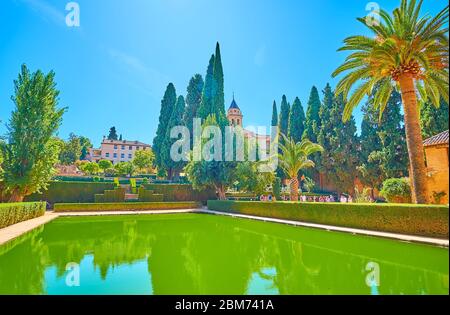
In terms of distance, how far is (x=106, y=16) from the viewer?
14.2 metres

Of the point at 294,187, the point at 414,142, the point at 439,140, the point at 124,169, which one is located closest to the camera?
the point at 414,142

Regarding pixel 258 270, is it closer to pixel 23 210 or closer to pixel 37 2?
pixel 37 2

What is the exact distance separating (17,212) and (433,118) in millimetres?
35296

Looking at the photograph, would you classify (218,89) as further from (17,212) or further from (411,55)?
(17,212)

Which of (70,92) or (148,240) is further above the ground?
(70,92)

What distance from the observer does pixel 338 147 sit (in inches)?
1458

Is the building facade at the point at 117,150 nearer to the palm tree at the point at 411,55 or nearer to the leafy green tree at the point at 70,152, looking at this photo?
the leafy green tree at the point at 70,152

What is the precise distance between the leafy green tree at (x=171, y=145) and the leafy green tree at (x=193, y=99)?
1012mm

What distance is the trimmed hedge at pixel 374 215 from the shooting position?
11.0 metres

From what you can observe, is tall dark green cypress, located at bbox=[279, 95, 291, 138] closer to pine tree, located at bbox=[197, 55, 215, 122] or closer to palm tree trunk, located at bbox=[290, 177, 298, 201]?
pine tree, located at bbox=[197, 55, 215, 122]

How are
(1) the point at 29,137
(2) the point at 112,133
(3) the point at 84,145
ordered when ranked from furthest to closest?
1. (2) the point at 112,133
2. (3) the point at 84,145
3. (1) the point at 29,137

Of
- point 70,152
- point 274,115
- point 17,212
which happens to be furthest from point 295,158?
point 70,152

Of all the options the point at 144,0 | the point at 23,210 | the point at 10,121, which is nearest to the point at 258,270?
the point at 144,0
